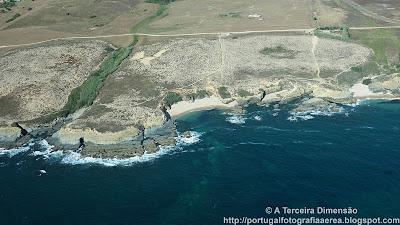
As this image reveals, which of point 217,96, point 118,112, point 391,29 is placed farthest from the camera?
point 391,29

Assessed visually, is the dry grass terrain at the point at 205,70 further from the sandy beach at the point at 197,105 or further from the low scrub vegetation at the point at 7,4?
the low scrub vegetation at the point at 7,4

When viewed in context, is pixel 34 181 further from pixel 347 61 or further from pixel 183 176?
pixel 347 61

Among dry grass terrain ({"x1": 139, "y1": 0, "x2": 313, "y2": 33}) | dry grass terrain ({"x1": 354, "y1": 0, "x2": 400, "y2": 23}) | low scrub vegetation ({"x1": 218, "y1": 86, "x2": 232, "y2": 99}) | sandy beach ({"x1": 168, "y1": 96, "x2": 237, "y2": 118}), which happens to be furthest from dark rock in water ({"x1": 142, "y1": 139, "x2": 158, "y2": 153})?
dry grass terrain ({"x1": 354, "y1": 0, "x2": 400, "y2": 23})

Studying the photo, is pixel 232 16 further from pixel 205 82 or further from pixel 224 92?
pixel 224 92

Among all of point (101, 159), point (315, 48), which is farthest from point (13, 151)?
point (315, 48)

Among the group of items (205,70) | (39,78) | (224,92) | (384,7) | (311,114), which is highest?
(39,78)

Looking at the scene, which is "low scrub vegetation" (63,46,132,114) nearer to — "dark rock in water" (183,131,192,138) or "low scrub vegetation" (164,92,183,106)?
"low scrub vegetation" (164,92,183,106)

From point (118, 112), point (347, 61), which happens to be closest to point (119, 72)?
point (118, 112)
